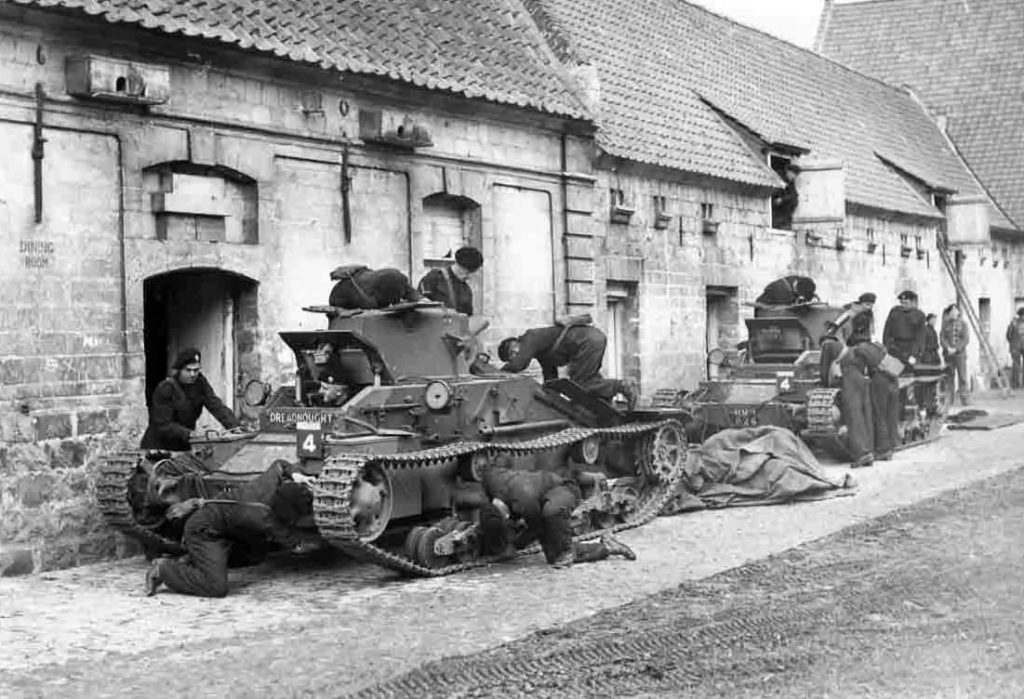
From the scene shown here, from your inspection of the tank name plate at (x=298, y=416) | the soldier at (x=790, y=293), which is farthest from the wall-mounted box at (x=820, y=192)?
the tank name plate at (x=298, y=416)

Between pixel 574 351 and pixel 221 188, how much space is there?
349cm

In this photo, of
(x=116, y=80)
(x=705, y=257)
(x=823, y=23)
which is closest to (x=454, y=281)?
(x=116, y=80)

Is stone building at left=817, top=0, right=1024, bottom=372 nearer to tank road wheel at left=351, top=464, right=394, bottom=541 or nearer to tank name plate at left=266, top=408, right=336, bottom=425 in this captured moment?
tank name plate at left=266, top=408, right=336, bottom=425

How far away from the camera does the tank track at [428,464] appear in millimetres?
9781

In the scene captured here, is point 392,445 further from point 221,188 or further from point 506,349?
point 221,188

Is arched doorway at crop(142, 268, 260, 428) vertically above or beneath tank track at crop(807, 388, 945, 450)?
above

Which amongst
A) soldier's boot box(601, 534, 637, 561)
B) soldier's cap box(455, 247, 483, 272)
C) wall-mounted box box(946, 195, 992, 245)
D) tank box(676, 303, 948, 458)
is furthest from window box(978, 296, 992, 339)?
soldier's boot box(601, 534, 637, 561)

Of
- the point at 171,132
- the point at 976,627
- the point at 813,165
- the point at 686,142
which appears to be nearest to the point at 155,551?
the point at 171,132

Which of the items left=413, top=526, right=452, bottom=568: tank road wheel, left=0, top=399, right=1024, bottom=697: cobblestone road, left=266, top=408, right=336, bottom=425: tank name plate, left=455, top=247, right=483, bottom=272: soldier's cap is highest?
left=455, top=247, right=483, bottom=272: soldier's cap

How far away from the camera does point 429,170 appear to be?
15.5 meters

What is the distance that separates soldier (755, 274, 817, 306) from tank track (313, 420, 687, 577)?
19.5ft

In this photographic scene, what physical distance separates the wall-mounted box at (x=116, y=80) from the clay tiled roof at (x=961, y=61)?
2817cm

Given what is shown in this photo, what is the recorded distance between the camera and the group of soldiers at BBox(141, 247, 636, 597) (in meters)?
10.0

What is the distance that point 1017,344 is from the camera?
32938 millimetres
